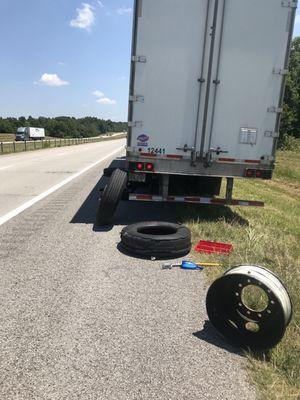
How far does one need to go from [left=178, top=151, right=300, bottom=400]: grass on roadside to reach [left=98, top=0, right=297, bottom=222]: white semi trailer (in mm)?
1001

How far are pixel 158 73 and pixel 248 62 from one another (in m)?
1.64

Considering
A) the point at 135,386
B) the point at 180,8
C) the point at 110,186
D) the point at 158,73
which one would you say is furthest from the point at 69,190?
the point at 135,386

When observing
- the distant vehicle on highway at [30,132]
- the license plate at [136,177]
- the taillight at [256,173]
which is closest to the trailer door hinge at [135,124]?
the license plate at [136,177]

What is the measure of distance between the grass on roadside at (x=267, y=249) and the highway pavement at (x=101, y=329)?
189 mm

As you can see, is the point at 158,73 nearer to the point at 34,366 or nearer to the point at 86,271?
the point at 86,271

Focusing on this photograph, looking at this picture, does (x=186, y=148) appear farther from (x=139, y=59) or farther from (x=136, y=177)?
(x=139, y=59)

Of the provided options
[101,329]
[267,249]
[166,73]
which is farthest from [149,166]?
[101,329]

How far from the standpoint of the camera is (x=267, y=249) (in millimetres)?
6207

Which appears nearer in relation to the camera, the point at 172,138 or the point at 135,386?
the point at 135,386

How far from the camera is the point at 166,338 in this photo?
363 cm

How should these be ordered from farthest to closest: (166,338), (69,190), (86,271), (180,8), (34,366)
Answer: (69,190), (180,8), (86,271), (166,338), (34,366)

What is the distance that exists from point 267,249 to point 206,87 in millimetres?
3232

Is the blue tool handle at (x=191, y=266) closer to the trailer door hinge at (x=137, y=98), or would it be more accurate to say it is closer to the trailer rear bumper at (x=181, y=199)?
the trailer rear bumper at (x=181, y=199)

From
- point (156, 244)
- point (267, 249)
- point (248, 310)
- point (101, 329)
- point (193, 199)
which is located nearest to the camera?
point (248, 310)
